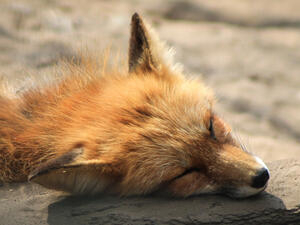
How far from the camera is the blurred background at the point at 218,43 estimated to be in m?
5.84

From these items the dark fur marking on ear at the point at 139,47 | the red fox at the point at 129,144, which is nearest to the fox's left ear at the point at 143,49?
the dark fur marking on ear at the point at 139,47

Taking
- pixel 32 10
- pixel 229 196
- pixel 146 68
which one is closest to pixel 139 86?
pixel 146 68

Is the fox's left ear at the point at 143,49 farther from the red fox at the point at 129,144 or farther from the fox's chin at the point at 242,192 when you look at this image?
the fox's chin at the point at 242,192

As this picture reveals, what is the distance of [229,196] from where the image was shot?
313 centimetres

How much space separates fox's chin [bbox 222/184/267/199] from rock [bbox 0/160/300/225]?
35 mm

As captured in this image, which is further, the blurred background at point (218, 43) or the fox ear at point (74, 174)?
the blurred background at point (218, 43)

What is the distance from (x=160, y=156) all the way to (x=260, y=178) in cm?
60

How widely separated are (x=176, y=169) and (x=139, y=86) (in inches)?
25.1

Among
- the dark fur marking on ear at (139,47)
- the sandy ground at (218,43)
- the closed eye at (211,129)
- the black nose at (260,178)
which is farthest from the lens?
the sandy ground at (218,43)

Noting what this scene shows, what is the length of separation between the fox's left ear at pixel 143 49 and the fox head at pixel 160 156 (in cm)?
44

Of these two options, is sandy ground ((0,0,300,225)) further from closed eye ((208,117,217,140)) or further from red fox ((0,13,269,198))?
closed eye ((208,117,217,140))

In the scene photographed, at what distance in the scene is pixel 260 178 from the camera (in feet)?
9.82

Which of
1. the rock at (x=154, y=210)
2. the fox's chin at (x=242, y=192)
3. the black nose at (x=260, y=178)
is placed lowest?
the rock at (x=154, y=210)

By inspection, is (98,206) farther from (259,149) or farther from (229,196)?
(259,149)
